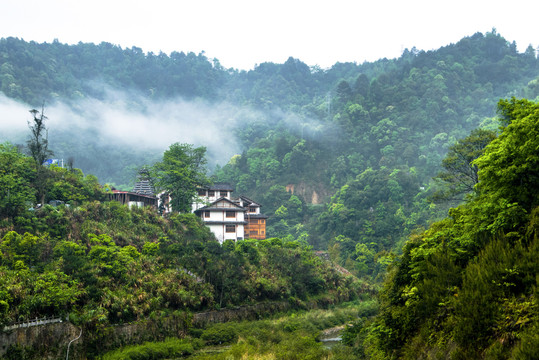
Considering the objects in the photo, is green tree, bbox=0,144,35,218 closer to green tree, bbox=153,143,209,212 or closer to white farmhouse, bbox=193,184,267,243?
green tree, bbox=153,143,209,212

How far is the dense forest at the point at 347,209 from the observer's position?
1941cm

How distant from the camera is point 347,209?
87.4 metres

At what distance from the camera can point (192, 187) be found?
61812mm

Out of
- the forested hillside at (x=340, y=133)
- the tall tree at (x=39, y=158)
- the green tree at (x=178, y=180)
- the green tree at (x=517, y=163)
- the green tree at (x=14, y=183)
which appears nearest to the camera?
the green tree at (x=517, y=163)

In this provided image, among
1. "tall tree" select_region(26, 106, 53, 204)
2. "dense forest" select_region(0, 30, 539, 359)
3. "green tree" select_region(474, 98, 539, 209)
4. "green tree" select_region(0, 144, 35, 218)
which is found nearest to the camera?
"green tree" select_region(474, 98, 539, 209)

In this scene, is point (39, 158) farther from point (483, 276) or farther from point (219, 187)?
point (483, 276)

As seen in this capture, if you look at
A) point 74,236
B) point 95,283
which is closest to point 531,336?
point 95,283

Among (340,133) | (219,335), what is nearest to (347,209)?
(340,133)

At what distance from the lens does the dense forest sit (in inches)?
764

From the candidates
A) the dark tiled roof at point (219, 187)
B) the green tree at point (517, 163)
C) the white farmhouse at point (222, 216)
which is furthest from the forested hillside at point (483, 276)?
the dark tiled roof at point (219, 187)

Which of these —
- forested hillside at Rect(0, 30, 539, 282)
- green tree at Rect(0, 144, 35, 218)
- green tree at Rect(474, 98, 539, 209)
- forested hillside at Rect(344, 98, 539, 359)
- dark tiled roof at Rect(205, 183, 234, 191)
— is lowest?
forested hillside at Rect(344, 98, 539, 359)

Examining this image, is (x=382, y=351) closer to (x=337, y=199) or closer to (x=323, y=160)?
(x=337, y=199)

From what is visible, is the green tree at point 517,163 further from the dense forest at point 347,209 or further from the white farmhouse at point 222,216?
the white farmhouse at point 222,216

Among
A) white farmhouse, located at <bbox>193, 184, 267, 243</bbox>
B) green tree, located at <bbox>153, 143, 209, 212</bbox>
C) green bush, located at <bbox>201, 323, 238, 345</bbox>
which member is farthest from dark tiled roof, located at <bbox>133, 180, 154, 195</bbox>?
green bush, located at <bbox>201, 323, 238, 345</bbox>
